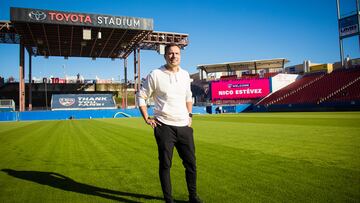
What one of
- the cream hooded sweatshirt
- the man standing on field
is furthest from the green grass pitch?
the cream hooded sweatshirt

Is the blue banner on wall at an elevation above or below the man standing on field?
above

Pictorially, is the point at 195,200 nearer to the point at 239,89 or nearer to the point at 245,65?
the point at 239,89

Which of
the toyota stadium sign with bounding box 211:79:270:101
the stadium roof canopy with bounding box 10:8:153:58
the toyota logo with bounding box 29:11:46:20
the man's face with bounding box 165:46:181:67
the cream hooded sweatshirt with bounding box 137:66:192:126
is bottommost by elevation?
the cream hooded sweatshirt with bounding box 137:66:192:126

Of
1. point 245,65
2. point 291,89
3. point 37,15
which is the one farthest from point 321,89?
point 37,15

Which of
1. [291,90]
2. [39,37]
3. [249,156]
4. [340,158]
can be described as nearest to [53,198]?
[249,156]

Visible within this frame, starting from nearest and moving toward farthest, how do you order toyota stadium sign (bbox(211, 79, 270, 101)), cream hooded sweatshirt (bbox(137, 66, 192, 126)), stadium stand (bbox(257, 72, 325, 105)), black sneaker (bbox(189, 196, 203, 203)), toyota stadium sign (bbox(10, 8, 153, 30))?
black sneaker (bbox(189, 196, 203, 203))
cream hooded sweatshirt (bbox(137, 66, 192, 126))
toyota stadium sign (bbox(10, 8, 153, 30))
stadium stand (bbox(257, 72, 325, 105))
toyota stadium sign (bbox(211, 79, 270, 101))

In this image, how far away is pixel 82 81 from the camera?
5628cm

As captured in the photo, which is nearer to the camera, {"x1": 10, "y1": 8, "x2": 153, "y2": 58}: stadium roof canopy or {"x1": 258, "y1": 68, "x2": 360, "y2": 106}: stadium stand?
{"x1": 10, "y1": 8, "x2": 153, "y2": 58}: stadium roof canopy

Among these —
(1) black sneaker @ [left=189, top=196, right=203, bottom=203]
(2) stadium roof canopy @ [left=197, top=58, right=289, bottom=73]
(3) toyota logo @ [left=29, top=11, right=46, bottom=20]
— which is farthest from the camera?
(2) stadium roof canopy @ [left=197, top=58, right=289, bottom=73]

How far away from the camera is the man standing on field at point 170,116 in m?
3.36

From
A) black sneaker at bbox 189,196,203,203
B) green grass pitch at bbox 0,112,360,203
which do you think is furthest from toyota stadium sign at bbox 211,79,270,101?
black sneaker at bbox 189,196,203,203

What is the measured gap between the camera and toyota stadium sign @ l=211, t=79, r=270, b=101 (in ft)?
155

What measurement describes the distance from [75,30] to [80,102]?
14.9 meters

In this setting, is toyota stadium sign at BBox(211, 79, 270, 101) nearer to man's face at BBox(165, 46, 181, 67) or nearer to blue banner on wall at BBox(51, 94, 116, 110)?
blue banner on wall at BBox(51, 94, 116, 110)
